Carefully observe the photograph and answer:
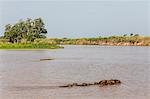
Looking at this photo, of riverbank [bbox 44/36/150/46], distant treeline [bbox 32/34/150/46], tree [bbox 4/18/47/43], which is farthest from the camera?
riverbank [bbox 44/36/150/46]

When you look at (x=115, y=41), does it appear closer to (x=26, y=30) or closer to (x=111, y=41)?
(x=111, y=41)

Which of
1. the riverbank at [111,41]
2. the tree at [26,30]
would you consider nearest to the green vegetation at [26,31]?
the tree at [26,30]

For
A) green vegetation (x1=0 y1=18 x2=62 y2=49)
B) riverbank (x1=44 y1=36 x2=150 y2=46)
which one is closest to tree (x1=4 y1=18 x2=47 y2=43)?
green vegetation (x1=0 y1=18 x2=62 y2=49)

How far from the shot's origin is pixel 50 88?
17.8 m

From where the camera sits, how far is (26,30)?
303 feet

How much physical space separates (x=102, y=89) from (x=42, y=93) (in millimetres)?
3003

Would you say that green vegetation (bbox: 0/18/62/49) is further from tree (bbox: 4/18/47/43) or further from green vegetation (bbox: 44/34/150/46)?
green vegetation (bbox: 44/34/150/46)

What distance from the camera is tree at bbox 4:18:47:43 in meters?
90.7

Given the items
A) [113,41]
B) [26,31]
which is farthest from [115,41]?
[26,31]

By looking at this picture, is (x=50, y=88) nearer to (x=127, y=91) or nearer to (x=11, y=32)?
(x=127, y=91)

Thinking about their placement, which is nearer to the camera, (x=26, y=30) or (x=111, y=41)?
(x=26, y=30)

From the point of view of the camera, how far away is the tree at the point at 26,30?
9069 cm

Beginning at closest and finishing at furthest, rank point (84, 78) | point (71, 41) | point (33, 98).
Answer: point (33, 98) < point (84, 78) < point (71, 41)

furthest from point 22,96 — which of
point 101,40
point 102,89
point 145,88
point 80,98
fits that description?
point 101,40
